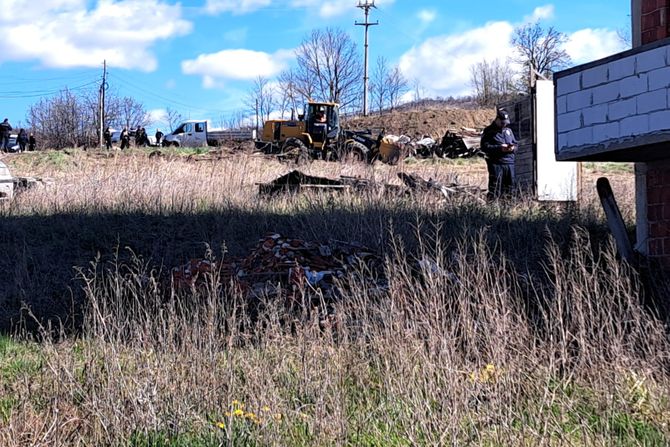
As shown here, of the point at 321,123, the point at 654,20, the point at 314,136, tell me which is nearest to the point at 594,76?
the point at 654,20

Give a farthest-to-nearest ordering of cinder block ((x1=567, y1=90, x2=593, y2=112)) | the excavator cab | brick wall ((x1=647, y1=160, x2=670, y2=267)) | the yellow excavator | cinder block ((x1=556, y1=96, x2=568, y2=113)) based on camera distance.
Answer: the excavator cab < the yellow excavator < brick wall ((x1=647, y1=160, x2=670, y2=267)) < cinder block ((x1=556, y1=96, x2=568, y2=113)) < cinder block ((x1=567, y1=90, x2=593, y2=112))

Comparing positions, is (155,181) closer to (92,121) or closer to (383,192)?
(383,192)

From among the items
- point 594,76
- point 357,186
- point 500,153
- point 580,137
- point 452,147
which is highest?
point 452,147

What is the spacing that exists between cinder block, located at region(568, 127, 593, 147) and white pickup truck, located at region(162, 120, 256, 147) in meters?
36.9

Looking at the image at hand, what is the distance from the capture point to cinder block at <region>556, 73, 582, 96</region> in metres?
7.61

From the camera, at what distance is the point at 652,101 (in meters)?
6.80

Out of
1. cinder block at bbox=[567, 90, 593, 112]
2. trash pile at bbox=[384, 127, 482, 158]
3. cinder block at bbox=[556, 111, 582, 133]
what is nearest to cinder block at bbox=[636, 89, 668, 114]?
cinder block at bbox=[567, 90, 593, 112]

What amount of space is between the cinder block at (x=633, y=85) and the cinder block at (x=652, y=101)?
0.06m

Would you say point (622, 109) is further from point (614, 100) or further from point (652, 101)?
point (652, 101)

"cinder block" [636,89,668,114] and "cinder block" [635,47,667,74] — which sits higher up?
"cinder block" [635,47,667,74]

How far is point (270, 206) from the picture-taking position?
1281cm

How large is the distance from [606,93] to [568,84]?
54 cm

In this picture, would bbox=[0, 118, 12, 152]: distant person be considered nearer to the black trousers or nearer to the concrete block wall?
the black trousers

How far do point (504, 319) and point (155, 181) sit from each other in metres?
10.4
